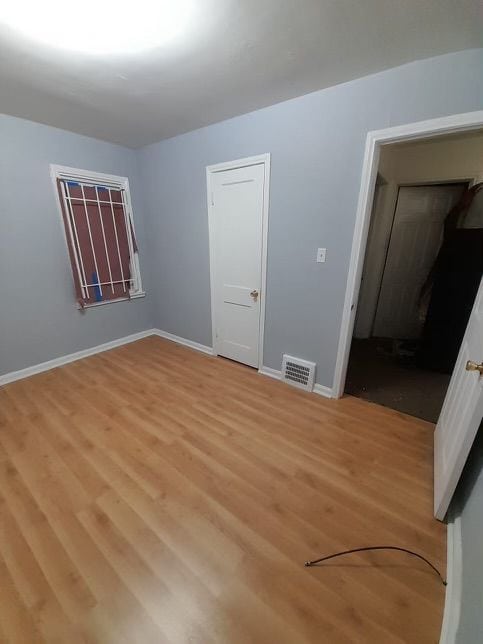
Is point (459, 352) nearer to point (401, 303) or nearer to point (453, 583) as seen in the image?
point (453, 583)

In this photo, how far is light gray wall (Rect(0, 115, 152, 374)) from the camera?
2311 millimetres

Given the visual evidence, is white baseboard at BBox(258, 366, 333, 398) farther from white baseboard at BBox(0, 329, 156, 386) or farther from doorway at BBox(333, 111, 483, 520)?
white baseboard at BBox(0, 329, 156, 386)

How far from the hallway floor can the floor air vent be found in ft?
1.29

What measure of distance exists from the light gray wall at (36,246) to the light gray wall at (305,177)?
795mm

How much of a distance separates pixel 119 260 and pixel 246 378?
7.01ft

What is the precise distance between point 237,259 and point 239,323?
Answer: 0.68 metres

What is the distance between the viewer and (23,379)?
2588mm

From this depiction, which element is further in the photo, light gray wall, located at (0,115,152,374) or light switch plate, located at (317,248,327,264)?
light gray wall, located at (0,115,152,374)

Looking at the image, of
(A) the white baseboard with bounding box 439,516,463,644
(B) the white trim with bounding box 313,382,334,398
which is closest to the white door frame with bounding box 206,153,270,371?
(B) the white trim with bounding box 313,382,334,398

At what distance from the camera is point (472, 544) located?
3.26 feet

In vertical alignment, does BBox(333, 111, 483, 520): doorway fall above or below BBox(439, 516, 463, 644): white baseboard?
above

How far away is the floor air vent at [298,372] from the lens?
92.5 inches

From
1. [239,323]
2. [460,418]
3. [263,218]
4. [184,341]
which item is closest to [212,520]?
[460,418]

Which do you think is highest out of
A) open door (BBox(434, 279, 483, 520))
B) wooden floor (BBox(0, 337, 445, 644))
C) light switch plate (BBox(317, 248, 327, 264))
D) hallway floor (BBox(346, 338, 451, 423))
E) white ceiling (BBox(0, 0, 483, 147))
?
white ceiling (BBox(0, 0, 483, 147))
